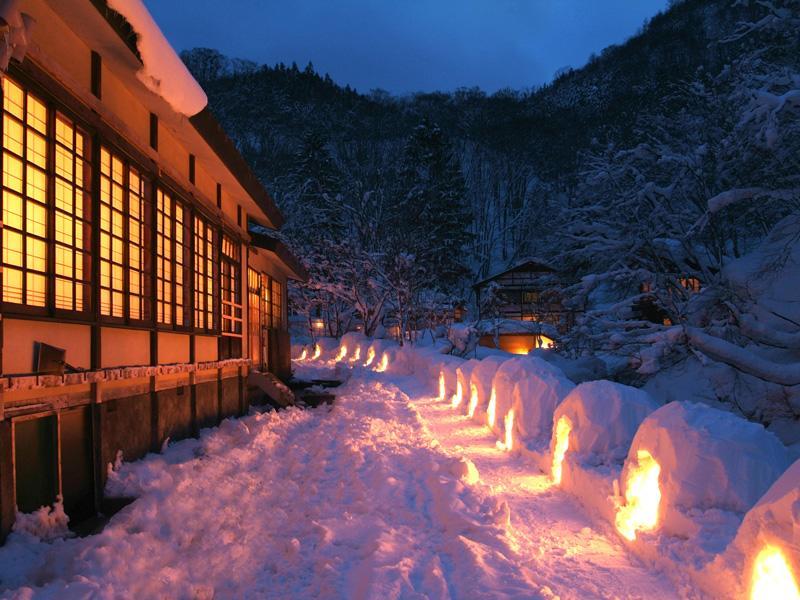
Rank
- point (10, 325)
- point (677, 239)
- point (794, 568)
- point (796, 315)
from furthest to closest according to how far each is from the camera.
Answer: point (677, 239) → point (796, 315) → point (10, 325) → point (794, 568)

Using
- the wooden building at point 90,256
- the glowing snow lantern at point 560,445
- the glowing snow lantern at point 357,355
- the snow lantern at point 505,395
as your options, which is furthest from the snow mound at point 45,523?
the glowing snow lantern at point 357,355

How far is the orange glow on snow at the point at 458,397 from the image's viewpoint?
14.3 meters

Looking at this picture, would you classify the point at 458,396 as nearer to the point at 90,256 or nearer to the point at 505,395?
the point at 505,395

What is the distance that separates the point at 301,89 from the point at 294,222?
197ft

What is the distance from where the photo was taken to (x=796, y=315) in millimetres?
12867

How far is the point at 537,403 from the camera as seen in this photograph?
8836mm

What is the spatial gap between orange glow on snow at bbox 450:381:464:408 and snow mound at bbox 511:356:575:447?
4959 millimetres

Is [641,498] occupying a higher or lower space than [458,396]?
higher

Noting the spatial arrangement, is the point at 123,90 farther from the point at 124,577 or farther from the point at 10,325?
the point at 124,577

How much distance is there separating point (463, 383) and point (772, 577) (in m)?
11.0

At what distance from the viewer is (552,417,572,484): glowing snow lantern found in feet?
22.7

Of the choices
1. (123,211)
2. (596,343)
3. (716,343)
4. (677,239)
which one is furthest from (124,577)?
(677,239)

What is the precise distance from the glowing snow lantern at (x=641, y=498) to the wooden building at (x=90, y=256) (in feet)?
16.9

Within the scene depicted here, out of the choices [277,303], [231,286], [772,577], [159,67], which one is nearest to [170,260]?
[159,67]
